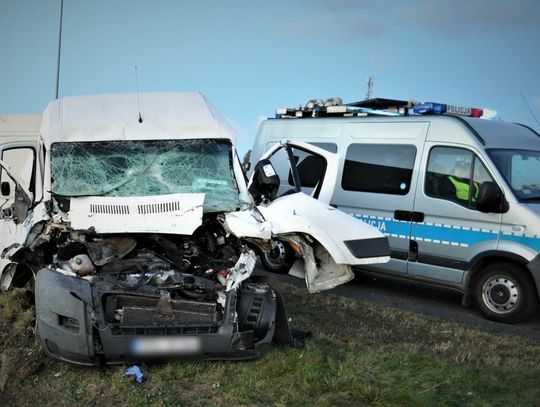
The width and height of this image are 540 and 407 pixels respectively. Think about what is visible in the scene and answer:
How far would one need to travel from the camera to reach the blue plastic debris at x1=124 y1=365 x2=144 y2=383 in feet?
15.5

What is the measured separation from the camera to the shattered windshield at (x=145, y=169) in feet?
18.8

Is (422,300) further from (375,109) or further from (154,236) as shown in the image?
(154,236)

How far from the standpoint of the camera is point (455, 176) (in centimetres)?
784

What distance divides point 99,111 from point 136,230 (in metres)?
1.71

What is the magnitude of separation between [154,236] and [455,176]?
411 cm

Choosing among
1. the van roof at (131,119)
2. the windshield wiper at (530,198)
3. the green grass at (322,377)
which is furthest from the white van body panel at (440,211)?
the van roof at (131,119)

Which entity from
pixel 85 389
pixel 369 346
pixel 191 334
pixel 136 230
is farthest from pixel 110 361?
pixel 369 346

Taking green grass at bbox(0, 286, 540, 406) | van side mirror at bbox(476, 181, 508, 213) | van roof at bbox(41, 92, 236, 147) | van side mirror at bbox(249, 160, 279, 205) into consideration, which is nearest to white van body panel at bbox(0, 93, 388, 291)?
van roof at bbox(41, 92, 236, 147)

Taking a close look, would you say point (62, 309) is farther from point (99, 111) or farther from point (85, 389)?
point (99, 111)

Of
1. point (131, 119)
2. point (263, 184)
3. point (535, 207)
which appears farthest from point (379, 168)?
point (131, 119)

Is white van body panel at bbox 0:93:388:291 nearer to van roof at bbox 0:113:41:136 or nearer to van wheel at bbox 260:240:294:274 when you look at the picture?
van wheel at bbox 260:240:294:274

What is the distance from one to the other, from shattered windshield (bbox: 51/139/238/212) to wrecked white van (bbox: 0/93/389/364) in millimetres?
12

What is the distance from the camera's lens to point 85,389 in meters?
4.59

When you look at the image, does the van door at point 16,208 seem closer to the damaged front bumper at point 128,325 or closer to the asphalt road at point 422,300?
the damaged front bumper at point 128,325
